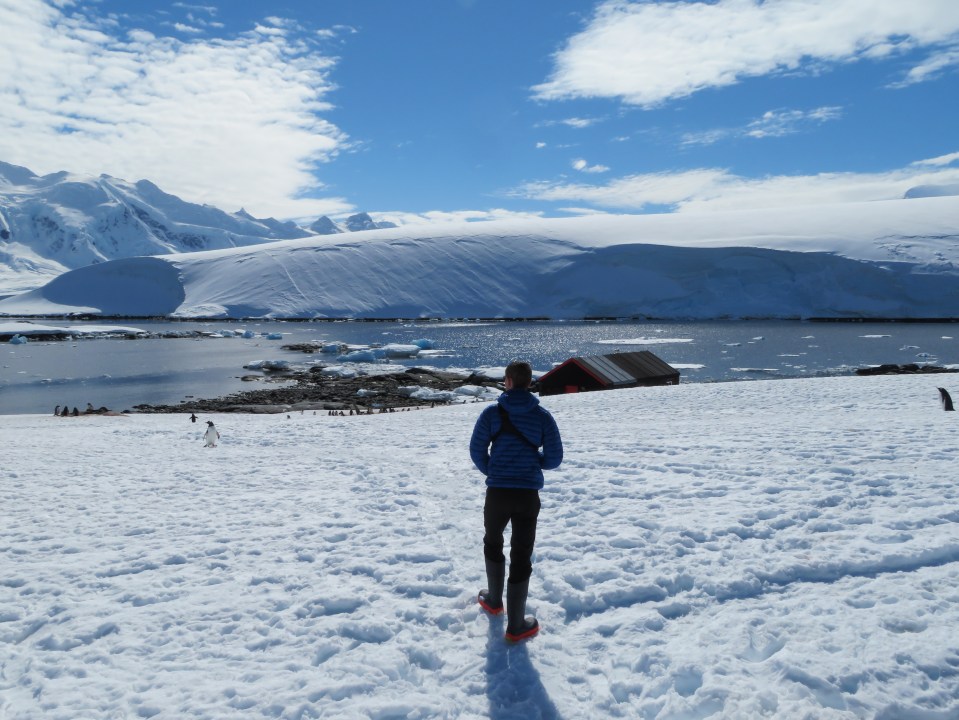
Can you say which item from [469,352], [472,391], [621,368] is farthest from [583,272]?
[621,368]

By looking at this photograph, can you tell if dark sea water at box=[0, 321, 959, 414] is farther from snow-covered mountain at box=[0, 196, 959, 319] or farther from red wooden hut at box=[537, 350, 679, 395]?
red wooden hut at box=[537, 350, 679, 395]

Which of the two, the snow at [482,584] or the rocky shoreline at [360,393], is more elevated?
the snow at [482,584]

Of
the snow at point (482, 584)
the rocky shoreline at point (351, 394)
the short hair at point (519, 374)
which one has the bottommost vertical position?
the rocky shoreline at point (351, 394)

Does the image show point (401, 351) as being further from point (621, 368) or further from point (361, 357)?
point (621, 368)

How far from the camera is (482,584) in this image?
5516 millimetres

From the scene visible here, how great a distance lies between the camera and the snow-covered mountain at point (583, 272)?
98.5 meters

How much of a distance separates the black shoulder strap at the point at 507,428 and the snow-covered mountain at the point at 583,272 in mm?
103398

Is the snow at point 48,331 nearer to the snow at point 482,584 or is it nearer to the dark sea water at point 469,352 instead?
the dark sea water at point 469,352

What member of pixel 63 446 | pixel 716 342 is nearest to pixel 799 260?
pixel 716 342

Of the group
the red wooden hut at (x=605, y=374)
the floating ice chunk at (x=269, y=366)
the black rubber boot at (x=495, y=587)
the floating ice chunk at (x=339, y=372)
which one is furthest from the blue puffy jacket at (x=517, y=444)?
the floating ice chunk at (x=269, y=366)

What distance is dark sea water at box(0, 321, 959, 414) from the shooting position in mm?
47250

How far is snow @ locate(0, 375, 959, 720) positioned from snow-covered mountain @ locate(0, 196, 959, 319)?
99.9 metres

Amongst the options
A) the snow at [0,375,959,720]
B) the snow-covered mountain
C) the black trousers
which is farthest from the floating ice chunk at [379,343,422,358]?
the black trousers

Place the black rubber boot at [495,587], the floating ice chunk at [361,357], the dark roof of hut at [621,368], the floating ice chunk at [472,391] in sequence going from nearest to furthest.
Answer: the black rubber boot at [495,587] < the dark roof of hut at [621,368] < the floating ice chunk at [472,391] < the floating ice chunk at [361,357]
